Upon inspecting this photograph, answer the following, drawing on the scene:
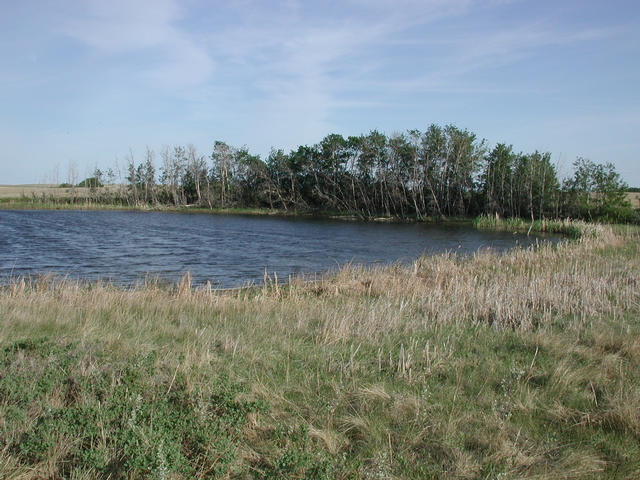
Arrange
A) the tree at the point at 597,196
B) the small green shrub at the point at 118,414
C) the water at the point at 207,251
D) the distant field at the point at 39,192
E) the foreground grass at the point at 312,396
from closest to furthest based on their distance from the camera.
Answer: the small green shrub at the point at 118,414, the foreground grass at the point at 312,396, the water at the point at 207,251, the tree at the point at 597,196, the distant field at the point at 39,192

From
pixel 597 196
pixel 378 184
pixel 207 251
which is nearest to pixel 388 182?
pixel 378 184

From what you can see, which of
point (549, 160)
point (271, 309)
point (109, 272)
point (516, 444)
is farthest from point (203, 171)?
point (516, 444)

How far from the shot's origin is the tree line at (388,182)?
50.8 m

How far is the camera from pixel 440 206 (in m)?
61.4

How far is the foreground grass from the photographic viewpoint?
387cm

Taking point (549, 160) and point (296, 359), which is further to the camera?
point (549, 160)

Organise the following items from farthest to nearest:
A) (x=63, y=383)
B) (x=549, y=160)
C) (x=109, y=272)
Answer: (x=549, y=160)
(x=109, y=272)
(x=63, y=383)

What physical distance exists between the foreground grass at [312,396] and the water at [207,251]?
9.93 m

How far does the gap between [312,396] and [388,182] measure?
61375mm

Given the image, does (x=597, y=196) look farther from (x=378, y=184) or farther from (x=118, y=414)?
(x=118, y=414)

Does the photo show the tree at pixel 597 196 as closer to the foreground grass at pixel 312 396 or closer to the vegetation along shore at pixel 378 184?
the vegetation along shore at pixel 378 184

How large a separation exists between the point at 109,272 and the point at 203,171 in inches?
2805

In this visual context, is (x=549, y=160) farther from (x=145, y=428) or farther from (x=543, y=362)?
(x=145, y=428)

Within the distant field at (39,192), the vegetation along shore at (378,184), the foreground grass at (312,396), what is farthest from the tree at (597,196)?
the distant field at (39,192)
